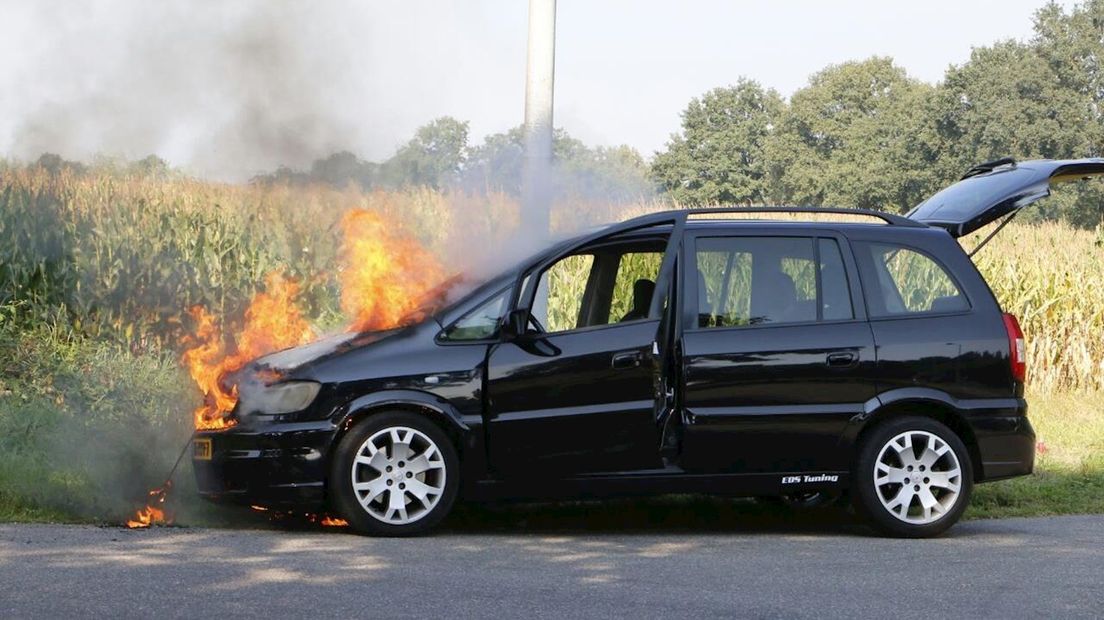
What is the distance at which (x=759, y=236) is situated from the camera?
888 cm

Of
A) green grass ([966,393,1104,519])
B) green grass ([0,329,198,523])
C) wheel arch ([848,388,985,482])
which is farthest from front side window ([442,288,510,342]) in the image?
green grass ([966,393,1104,519])

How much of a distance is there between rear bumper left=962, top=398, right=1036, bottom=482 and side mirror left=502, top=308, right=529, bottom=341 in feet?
8.25

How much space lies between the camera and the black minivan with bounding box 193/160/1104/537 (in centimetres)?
820

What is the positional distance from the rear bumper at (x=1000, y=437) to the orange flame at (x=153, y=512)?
14.7 ft

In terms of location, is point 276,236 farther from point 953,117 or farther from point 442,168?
point 953,117

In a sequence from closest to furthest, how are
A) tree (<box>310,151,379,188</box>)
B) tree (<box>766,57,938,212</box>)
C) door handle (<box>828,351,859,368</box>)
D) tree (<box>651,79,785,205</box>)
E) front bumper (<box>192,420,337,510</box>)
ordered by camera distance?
front bumper (<box>192,420,337,510</box>) < door handle (<box>828,351,859,368</box>) < tree (<box>310,151,379,188</box>) < tree (<box>651,79,785,205</box>) < tree (<box>766,57,938,212</box>)

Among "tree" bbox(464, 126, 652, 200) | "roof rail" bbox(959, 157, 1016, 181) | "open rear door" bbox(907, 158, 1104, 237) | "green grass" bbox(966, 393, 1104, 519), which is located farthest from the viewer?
"tree" bbox(464, 126, 652, 200)

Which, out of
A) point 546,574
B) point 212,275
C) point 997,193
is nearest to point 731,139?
point 212,275

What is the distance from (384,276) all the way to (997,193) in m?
3.88

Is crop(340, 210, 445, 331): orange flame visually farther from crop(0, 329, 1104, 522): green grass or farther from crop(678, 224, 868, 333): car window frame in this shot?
crop(678, 224, 868, 333): car window frame

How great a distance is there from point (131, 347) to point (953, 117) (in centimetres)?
7126

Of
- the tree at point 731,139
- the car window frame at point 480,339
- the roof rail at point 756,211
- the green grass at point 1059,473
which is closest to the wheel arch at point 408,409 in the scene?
the car window frame at point 480,339

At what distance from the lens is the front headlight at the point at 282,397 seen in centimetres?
816

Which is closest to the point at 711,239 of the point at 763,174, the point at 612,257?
the point at 612,257
